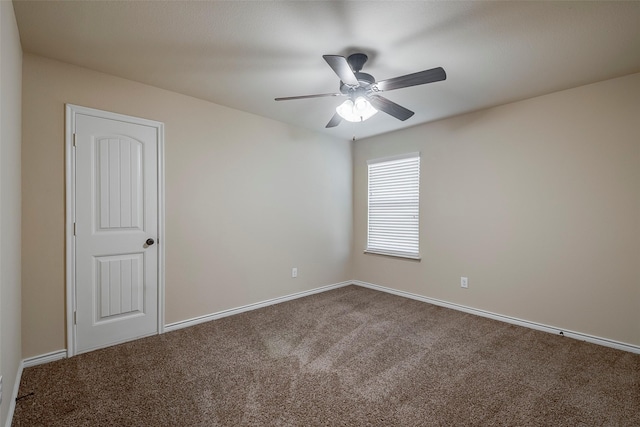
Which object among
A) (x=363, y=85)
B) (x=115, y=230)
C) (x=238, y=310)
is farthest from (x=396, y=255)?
(x=115, y=230)

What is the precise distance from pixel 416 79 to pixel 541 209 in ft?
6.81

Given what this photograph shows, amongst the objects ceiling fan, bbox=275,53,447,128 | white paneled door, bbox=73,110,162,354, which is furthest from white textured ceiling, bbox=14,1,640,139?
white paneled door, bbox=73,110,162,354

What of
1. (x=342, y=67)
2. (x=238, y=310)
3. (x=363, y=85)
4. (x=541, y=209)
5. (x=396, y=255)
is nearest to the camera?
(x=342, y=67)

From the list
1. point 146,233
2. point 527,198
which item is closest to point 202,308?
point 146,233

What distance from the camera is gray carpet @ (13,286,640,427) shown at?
1.74m

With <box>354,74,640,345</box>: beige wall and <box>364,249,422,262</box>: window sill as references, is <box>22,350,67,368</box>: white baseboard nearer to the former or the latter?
<box>364,249,422,262</box>: window sill

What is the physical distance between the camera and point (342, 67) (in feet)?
6.44

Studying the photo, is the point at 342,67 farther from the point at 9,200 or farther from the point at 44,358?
the point at 44,358

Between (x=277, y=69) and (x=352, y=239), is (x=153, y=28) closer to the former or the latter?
(x=277, y=69)

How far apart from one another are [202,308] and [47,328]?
1.24 meters

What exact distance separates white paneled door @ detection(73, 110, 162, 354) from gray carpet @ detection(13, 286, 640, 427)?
23cm

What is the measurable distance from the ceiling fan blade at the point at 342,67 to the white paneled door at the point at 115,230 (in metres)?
1.92

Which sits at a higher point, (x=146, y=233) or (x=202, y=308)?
(x=146, y=233)

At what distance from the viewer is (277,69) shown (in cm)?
249
